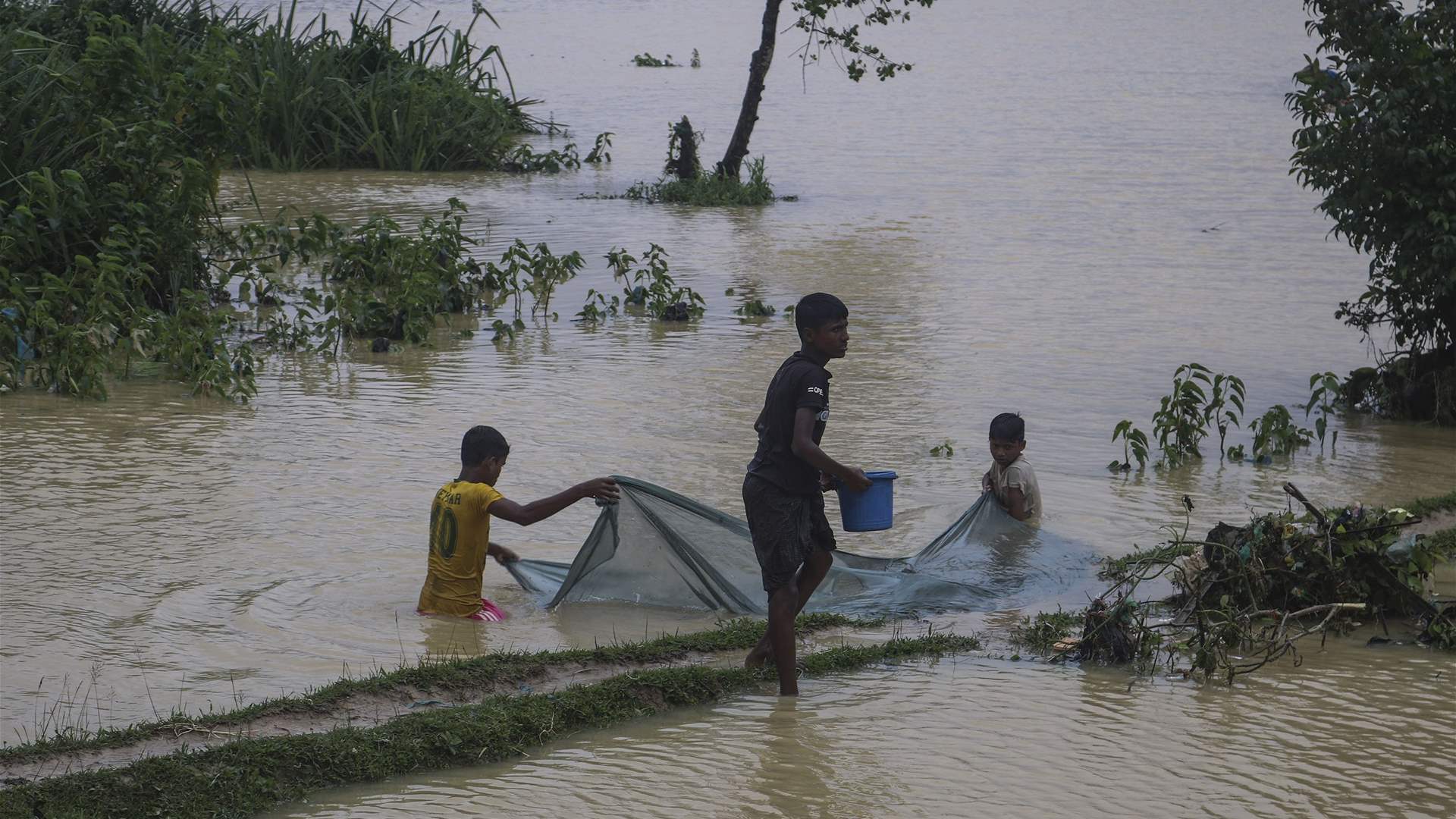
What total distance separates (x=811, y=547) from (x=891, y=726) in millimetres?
717

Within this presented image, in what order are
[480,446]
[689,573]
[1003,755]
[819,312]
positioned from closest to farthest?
[1003,755] < [819,312] < [480,446] < [689,573]

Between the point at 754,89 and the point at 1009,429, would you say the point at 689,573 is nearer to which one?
the point at 1009,429

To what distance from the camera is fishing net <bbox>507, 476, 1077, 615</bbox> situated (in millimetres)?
6496

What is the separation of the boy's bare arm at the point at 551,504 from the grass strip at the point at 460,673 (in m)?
0.55

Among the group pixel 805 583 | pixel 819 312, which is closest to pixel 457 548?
pixel 805 583

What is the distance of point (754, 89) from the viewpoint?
20906 mm

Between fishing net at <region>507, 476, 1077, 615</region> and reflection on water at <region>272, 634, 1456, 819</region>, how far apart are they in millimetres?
955

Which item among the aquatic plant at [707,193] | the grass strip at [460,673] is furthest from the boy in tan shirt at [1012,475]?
the aquatic plant at [707,193]

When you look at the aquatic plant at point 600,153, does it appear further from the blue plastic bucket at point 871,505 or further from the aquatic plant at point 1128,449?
the blue plastic bucket at point 871,505

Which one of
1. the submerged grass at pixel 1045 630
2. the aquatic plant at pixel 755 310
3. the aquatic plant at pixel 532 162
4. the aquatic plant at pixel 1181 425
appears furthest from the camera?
the aquatic plant at pixel 532 162

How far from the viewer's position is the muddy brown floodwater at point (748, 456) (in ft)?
15.7

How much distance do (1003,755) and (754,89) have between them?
16968 mm

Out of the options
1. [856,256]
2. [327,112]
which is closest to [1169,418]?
[856,256]

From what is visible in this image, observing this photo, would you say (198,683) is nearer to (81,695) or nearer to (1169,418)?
→ (81,695)
